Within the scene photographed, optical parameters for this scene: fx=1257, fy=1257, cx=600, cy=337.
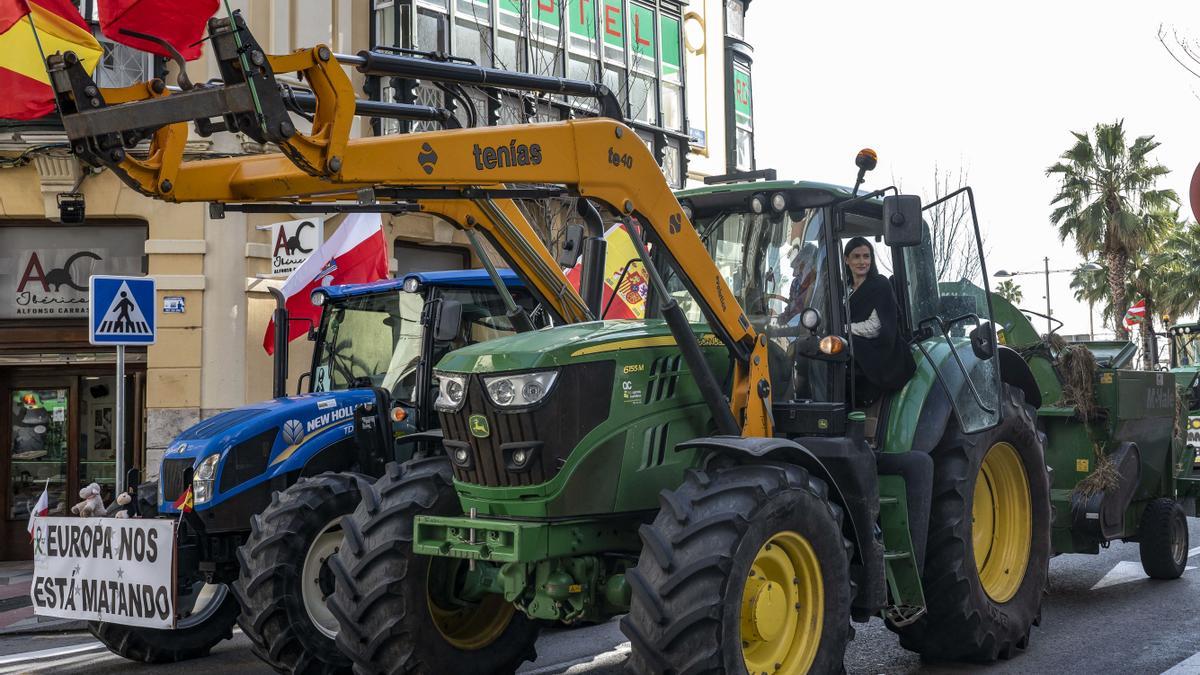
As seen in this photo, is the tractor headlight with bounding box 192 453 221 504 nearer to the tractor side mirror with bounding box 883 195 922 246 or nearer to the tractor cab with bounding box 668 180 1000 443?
the tractor cab with bounding box 668 180 1000 443

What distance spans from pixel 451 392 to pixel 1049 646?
14.7 feet

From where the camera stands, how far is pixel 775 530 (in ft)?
18.5

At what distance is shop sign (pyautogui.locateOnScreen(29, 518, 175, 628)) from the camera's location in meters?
7.68

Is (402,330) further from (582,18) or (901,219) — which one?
(582,18)

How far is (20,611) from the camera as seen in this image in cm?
1191

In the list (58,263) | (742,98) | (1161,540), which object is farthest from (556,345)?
(742,98)

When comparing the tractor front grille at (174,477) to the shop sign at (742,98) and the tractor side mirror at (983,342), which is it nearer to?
the tractor side mirror at (983,342)

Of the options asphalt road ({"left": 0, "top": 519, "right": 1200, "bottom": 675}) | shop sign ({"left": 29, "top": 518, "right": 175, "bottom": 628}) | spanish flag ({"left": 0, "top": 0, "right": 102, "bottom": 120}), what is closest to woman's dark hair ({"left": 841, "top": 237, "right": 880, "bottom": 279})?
asphalt road ({"left": 0, "top": 519, "right": 1200, "bottom": 675})

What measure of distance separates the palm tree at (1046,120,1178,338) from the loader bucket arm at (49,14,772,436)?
3771cm

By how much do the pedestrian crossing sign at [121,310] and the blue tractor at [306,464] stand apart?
2833 mm

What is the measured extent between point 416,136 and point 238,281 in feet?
37.8

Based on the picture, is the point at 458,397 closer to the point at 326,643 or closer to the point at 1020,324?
the point at 326,643

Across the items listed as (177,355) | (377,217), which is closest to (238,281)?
(177,355)

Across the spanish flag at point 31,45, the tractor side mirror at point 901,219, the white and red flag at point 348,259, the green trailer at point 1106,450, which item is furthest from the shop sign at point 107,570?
the green trailer at point 1106,450
